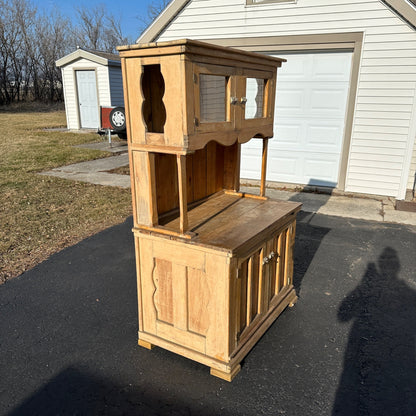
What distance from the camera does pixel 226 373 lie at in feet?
7.67

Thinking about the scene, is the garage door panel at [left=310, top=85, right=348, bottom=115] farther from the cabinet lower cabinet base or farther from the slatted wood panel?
the cabinet lower cabinet base

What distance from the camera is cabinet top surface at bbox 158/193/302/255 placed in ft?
7.49

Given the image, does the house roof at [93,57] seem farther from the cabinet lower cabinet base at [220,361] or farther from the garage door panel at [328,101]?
the cabinet lower cabinet base at [220,361]

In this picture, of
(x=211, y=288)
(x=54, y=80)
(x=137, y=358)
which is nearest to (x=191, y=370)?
(x=137, y=358)

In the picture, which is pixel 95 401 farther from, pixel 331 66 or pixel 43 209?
pixel 331 66

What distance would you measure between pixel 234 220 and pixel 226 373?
103 centimetres

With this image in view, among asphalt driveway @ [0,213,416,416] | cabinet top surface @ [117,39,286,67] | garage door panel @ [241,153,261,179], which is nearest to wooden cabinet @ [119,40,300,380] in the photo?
cabinet top surface @ [117,39,286,67]

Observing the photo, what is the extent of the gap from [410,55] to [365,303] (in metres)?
4.43

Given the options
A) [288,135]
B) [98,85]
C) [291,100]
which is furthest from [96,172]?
[98,85]

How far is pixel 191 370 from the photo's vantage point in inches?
97.7

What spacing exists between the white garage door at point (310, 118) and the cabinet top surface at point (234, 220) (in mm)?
4072

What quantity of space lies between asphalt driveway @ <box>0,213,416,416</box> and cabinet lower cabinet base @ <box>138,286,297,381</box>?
0.22 ft

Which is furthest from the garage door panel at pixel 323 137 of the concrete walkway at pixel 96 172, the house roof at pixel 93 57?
the house roof at pixel 93 57

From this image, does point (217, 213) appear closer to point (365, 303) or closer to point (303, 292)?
point (303, 292)
